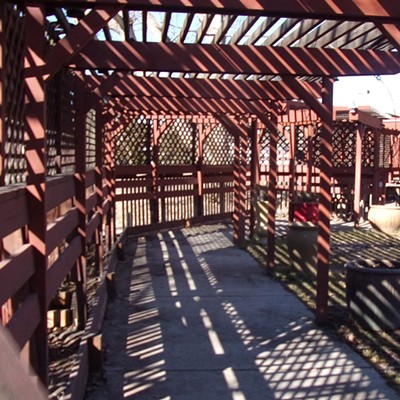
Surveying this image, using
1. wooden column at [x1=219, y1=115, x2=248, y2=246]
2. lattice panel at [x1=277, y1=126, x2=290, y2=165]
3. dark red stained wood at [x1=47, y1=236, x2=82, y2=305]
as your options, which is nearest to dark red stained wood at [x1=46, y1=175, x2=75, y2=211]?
dark red stained wood at [x1=47, y1=236, x2=82, y2=305]

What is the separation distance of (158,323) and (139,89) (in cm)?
339

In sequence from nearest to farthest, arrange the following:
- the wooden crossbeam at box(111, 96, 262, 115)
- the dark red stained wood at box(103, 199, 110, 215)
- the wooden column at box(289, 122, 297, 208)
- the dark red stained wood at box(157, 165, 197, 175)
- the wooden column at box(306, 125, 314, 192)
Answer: the dark red stained wood at box(103, 199, 110, 215)
the wooden crossbeam at box(111, 96, 262, 115)
the dark red stained wood at box(157, 165, 197, 175)
the wooden column at box(289, 122, 297, 208)
the wooden column at box(306, 125, 314, 192)

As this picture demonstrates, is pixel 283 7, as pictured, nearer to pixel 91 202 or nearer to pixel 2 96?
pixel 2 96

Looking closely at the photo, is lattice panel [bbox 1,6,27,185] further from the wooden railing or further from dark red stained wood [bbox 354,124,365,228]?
dark red stained wood [bbox 354,124,365,228]

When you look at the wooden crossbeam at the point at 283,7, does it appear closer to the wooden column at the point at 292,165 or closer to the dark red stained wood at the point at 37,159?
the dark red stained wood at the point at 37,159

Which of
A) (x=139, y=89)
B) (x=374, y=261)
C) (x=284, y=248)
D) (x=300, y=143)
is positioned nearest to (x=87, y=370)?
(x=374, y=261)

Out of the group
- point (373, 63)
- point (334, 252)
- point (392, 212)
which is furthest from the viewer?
point (392, 212)

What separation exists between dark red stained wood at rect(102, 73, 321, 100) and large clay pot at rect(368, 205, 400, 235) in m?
5.95

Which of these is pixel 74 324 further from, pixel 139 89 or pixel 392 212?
pixel 392 212

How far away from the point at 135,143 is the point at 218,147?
318 centimetres

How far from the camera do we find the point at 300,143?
16469 millimetres

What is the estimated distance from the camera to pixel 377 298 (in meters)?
5.25

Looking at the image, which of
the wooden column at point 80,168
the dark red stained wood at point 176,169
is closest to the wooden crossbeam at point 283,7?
the wooden column at point 80,168

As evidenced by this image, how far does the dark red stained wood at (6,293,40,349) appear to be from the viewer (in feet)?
8.39
